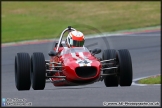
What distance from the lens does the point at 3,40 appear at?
32.7 metres

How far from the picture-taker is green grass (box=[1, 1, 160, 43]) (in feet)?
117

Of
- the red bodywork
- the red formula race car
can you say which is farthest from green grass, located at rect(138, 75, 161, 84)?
the red bodywork

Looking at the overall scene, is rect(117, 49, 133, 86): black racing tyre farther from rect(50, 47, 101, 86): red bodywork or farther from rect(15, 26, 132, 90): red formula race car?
rect(50, 47, 101, 86): red bodywork

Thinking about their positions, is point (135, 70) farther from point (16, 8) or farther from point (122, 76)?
point (16, 8)

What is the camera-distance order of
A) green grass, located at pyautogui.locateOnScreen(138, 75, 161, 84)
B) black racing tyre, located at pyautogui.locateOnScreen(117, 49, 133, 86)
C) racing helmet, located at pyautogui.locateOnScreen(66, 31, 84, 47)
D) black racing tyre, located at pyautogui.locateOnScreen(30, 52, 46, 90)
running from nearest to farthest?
black racing tyre, located at pyautogui.locateOnScreen(30, 52, 46, 90)
black racing tyre, located at pyautogui.locateOnScreen(117, 49, 133, 86)
racing helmet, located at pyautogui.locateOnScreen(66, 31, 84, 47)
green grass, located at pyautogui.locateOnScreen(138, 75, 161, 84)

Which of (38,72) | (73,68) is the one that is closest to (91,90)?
(38,72)

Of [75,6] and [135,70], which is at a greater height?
[75,6]

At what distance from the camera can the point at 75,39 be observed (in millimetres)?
17703

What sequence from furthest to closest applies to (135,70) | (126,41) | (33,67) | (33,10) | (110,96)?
(33,10), (126,41), (135,70), (110,96), (33,67)

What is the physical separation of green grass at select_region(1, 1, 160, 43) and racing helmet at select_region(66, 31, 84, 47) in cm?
1485

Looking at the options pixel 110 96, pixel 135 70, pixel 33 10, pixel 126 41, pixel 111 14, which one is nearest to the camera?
pixel 110 96

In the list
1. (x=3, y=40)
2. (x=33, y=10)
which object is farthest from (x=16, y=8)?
(x=3, y=40)

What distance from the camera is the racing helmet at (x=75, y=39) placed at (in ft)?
58.0

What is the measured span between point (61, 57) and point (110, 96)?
252 cm
